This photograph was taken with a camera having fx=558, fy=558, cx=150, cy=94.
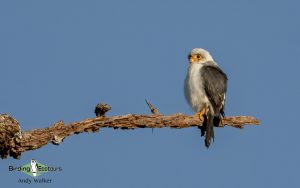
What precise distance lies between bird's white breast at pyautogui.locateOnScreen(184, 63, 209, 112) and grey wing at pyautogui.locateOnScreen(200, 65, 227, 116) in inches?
3.2

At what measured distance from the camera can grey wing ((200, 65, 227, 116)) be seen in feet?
30.7

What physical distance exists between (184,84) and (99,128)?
3.11m

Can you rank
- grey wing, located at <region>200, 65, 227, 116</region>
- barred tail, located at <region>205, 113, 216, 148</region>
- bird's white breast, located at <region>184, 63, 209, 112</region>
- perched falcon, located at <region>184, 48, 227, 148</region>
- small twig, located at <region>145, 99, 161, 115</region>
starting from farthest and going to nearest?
bird's white breast, located at <region>184, 63, 209, 112</region> → grey wing, located at <region>200, 65, 227, 116</region> → perched falcon, located at <region>184, 48, 227, 148</region> → barred tail, located at <region>205, 113, 216, 148</region> → small twig, located at <region>145, 99, 161, 115</region>

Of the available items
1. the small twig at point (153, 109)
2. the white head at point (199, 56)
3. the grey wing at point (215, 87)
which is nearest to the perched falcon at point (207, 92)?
the grey wing at point (215, 87)

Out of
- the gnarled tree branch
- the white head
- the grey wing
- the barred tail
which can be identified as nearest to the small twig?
the gnarled tree branch

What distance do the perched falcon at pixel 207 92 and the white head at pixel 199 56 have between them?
0.36 m

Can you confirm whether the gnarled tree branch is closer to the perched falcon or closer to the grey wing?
the perched falcon

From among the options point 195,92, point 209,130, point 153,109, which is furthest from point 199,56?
point 153,109

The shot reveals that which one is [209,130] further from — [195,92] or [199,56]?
[199,56]

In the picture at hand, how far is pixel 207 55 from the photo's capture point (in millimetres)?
10555

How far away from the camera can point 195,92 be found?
9.59m

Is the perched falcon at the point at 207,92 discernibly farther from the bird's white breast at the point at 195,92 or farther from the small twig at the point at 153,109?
the small twig at the point at 153,109

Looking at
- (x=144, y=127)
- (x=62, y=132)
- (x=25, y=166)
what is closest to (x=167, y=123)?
(x=144, y=127)

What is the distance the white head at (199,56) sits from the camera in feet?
34.3
